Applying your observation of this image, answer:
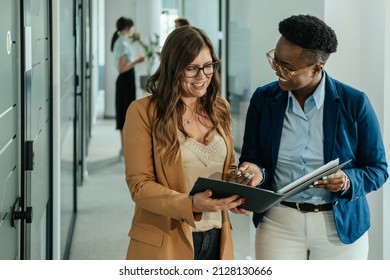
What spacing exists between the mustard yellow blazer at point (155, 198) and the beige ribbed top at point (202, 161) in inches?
1.3

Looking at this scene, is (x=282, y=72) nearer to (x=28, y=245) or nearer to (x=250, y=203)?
(x=250, y=203)

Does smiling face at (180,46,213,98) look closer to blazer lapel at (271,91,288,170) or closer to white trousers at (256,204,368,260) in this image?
blazer lapel at (271,91,288,170)

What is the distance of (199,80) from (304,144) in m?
0.34

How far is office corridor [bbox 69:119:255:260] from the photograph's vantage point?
4.29 meters

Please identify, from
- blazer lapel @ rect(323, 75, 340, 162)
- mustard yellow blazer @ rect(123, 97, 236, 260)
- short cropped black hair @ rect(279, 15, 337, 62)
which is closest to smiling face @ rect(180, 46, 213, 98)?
mustard yellow blazer @ rect(123, 97, 236, 260)

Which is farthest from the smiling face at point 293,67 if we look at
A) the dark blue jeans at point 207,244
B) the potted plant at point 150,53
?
the potted plant at point 150,53

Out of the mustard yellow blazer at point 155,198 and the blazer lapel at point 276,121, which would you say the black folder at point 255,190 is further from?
the blazer lapel at point 276,121

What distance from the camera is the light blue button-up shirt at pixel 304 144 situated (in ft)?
6.88

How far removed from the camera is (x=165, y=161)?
204 cm

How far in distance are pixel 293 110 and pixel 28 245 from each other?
96cm

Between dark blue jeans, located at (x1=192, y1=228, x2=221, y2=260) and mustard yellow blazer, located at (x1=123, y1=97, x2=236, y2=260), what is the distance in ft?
0.06

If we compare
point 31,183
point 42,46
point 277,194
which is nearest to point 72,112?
point 42,46

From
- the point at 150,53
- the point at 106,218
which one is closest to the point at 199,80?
the point at 106,218

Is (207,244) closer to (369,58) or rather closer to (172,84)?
(172,84)
